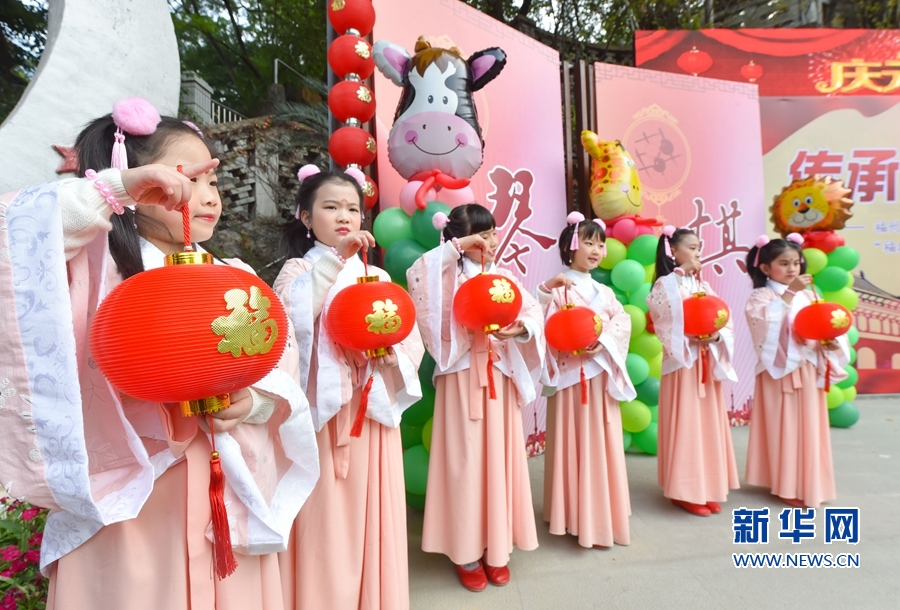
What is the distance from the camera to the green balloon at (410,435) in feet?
11.2

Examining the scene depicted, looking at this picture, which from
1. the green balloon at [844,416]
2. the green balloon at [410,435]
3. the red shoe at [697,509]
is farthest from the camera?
the green balloon at [844,416]

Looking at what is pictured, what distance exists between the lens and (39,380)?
0.94 m

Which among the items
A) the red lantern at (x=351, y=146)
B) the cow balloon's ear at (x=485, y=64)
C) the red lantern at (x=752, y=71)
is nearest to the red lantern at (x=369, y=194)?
the red lantern at (x=351, y=146)

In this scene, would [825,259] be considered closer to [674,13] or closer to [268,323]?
[268,323]

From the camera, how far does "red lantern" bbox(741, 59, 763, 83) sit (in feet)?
23.7

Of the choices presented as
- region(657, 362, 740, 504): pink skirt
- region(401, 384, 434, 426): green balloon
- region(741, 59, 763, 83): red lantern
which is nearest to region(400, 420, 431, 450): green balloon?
region(401, 384, 434, 426): green balloon

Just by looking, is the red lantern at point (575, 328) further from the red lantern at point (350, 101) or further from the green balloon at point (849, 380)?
the green balloon at point (849, 380)

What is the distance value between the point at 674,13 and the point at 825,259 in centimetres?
831

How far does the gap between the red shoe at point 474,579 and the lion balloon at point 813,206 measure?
4.51 meters

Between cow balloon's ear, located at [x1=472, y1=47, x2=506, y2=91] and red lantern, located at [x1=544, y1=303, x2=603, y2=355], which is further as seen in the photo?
cow balloon's ear, located at [x1=472, y1=47, x2=506, y2=91]

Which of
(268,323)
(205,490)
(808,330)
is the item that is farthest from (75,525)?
(808,330)

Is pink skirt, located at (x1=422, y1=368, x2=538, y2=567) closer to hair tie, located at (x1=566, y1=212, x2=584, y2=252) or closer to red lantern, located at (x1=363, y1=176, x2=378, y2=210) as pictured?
hair tie, located at (x1=566, y1=212, x2=584, y2=252)

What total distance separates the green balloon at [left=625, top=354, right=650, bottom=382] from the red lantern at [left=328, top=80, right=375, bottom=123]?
3.09 m

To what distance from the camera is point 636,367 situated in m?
4.54
